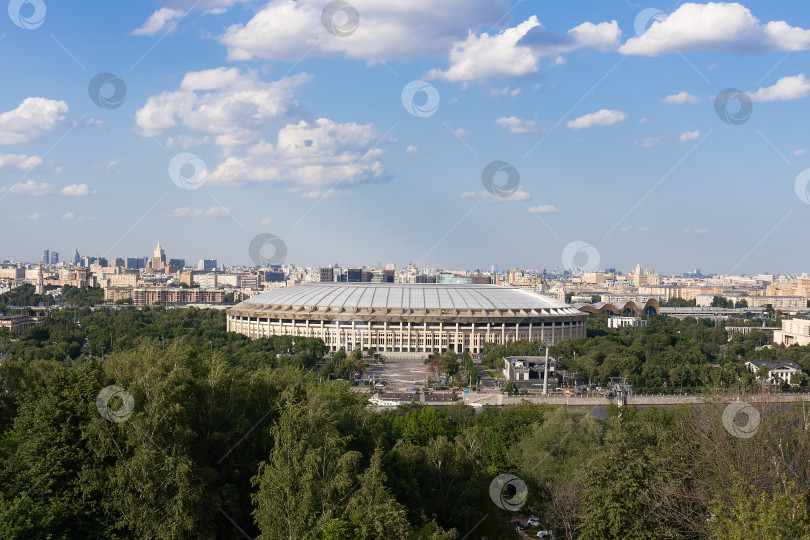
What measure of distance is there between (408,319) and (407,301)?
3125mm

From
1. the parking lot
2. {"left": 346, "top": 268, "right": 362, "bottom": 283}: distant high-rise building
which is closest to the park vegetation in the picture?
the parking lot

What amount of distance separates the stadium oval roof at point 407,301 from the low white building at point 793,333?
640 inches

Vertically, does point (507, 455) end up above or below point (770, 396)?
below

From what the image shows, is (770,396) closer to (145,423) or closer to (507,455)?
(507,455)

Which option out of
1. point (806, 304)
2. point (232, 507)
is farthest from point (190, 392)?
point (806, 304)

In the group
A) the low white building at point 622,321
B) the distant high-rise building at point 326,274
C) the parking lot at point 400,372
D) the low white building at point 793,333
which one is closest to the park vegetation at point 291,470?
the parking lot at point 400,372

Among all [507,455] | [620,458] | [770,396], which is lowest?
[507,455]

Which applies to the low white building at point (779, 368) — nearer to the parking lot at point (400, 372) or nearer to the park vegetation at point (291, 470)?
the parking lot at point (400, 372)

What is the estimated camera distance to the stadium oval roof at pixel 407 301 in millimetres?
52875

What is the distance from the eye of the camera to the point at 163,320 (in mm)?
61594

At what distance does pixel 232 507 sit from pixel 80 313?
6353 cm

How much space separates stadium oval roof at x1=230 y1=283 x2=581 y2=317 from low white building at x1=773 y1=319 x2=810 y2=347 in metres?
16.2

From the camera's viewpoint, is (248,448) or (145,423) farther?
(248,448)

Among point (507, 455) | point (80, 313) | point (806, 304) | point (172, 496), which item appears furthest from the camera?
point (806, 304)
